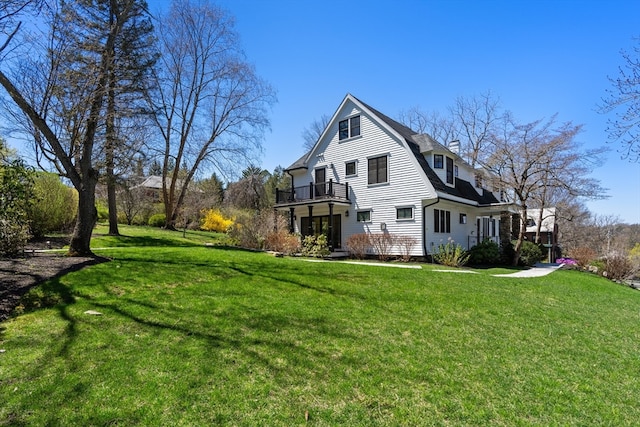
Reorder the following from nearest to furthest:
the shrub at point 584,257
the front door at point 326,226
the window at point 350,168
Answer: the shrub at point 584,257 < the window at point 350,168 < the front door at point 326,226

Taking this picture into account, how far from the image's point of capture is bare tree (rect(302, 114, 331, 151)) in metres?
36.1

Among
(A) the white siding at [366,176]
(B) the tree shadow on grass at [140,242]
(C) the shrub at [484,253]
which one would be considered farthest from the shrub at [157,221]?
(C) the shrub at [484,253]

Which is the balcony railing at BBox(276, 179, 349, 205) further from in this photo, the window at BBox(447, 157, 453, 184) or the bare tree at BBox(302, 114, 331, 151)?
the bare tree at BBox(302, 114, 331, 151)

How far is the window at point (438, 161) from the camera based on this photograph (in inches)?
677

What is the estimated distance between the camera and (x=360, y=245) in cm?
1642

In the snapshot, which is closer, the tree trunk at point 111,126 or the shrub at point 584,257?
the tree trunk at point 111,126

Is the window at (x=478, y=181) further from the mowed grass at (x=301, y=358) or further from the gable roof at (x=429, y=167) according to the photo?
the mowed grass at (x=301, y=358)

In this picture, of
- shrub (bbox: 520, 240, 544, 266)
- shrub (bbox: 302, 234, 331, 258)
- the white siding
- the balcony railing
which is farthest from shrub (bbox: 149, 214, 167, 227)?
shrub (bbox: 520, 240, 544, 266)

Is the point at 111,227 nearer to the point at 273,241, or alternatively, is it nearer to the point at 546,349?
the point at 273,241

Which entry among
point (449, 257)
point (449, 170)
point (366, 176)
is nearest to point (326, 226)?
point (366, 176)

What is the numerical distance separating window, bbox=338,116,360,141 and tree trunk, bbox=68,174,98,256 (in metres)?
13.0

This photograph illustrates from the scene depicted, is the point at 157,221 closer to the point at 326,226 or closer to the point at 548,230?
the point at 326,226

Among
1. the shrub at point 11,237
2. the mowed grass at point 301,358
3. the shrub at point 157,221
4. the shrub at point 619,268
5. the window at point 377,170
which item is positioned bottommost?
the shrub at point 619,268

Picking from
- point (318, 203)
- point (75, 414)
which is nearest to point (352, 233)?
Result: point (318, 203)
